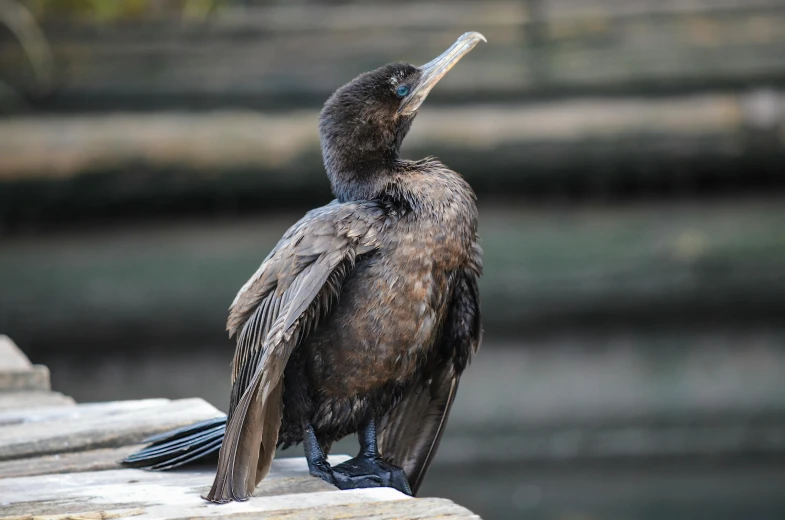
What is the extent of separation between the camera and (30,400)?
2545mm

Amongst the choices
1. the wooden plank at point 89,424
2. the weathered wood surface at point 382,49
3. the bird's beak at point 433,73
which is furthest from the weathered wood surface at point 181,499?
the weathered wood surface at point 382,49

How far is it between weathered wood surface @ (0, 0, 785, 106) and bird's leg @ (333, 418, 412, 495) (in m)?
1.72

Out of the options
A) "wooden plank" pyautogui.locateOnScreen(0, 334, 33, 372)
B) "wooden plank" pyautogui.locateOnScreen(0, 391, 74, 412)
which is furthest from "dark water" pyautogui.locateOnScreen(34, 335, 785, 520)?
"wooden plank" pyautogui.locateOnScreen(0, 391, 74, 412)

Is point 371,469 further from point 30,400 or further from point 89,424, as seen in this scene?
point 30,400

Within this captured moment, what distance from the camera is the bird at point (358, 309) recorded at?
181cm

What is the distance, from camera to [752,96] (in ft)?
11.6

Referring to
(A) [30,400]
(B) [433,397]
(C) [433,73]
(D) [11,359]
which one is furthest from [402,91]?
(D) [11,359]

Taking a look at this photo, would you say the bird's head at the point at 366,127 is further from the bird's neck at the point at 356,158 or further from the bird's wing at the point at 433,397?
the bird's wing at the point at 433,397

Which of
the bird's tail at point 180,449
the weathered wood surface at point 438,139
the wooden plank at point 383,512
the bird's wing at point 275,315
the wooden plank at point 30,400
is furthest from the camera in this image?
the weathered wood surface at point 438,139

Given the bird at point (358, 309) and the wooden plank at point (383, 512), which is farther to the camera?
the bird at point (358, 309)

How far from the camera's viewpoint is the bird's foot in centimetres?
191

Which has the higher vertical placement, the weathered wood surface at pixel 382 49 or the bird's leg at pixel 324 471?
the weathered wood surface at pixel 382 49

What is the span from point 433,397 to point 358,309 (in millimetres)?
357

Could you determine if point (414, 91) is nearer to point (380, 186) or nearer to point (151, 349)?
point (380, 186)
